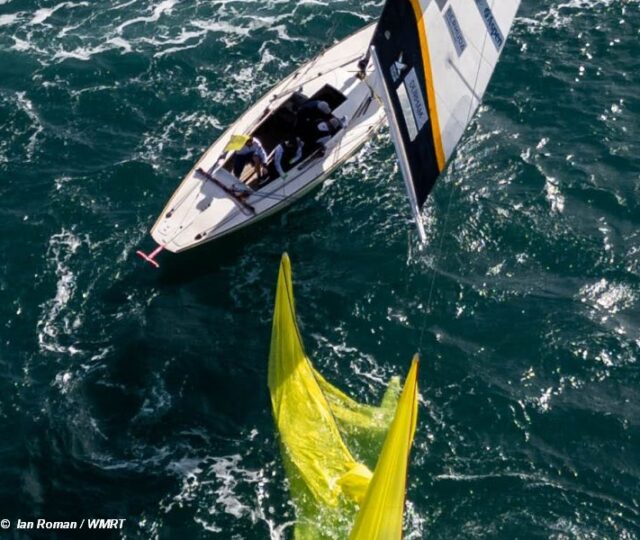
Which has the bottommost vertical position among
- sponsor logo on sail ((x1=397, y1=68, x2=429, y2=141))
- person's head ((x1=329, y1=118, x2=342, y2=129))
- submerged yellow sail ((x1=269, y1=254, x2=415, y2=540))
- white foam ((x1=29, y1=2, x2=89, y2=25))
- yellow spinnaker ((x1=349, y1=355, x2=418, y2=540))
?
submerged yellow sail ((x1=269, y1=254, x2=415, y2=540))

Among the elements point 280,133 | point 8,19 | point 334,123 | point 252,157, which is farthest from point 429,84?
point 8,19

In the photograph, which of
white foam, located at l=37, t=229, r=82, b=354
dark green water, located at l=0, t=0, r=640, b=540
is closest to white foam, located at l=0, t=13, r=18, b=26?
dark green water, located at l=0, t=0, r=640, b=540

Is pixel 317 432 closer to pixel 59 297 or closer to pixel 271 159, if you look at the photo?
pixel 59 297

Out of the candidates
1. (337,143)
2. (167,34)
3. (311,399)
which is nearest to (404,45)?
(337,143)

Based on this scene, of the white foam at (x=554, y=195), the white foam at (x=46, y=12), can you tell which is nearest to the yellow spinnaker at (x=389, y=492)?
the white foam at (x=554, y=195)

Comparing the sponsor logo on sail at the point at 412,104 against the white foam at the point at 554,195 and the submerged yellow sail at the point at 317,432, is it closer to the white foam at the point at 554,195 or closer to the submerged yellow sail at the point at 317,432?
the submerged yellow sail at the point at 317,432

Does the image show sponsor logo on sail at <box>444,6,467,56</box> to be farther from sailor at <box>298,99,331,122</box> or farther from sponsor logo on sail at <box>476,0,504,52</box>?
sailor at <box>298,99,331,122</box>

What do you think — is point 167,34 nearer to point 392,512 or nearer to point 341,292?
point 341,292
